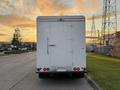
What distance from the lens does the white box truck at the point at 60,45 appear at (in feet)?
54.1

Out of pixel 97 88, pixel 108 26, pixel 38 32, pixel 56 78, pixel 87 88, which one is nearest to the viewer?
pixel 97 88

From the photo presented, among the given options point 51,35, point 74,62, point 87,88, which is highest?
point 51,35

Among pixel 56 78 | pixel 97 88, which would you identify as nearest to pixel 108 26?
pixel 56 78

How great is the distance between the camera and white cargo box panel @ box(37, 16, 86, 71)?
54.1 feet

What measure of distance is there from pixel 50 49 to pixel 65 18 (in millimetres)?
1681

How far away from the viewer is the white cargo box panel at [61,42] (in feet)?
54.1

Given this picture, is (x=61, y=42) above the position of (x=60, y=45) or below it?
above

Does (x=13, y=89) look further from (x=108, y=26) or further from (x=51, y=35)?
(x=108, y=26)

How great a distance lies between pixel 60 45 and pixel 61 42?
6.1 inches

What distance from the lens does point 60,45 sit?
54.4 feet

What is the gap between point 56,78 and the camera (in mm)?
19219

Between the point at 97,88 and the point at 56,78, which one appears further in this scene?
the point at 56,78

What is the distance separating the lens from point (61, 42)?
16.6 m

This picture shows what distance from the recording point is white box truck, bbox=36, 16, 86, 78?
16500 mm
